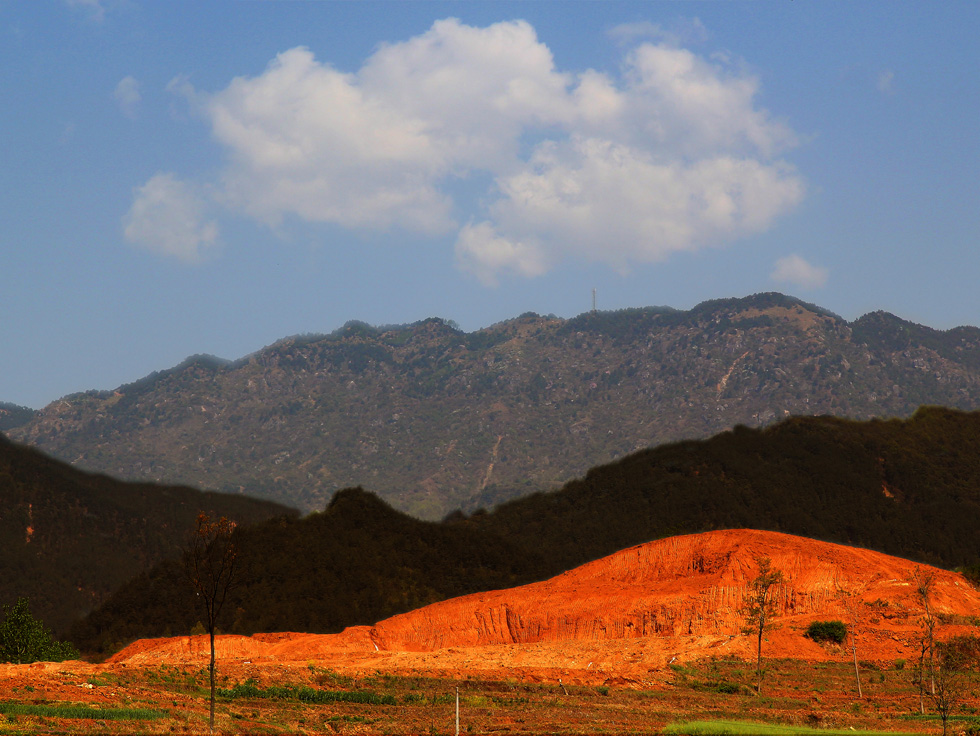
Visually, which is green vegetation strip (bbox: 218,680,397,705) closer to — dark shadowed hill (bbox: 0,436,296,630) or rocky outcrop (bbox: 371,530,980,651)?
rocky outcrop (bbox: 371,530,980,651)

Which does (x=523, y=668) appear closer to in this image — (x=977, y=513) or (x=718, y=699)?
(x=718, y=699)

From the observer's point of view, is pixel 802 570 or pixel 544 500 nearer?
pixel 802 570

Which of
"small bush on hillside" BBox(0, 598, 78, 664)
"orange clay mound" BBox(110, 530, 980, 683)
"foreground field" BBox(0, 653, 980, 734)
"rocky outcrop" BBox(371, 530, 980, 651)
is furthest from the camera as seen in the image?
"rocky outcrop" BBox(371, 530, 980, 651)

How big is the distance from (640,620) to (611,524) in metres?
41.6

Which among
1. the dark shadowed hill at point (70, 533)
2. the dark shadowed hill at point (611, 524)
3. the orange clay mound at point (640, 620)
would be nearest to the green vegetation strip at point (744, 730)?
the orange clay mound at point (640, 620)

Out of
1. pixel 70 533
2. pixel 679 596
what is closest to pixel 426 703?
pixel 679 596

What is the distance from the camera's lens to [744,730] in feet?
102

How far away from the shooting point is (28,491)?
137m

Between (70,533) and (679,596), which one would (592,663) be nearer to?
(679,596)

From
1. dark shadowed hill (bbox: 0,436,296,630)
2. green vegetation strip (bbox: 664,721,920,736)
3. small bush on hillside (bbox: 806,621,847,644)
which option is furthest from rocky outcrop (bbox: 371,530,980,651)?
dark shadowed hill (bbox: 0,436,296,630)

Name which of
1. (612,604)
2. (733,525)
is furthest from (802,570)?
(733,525)

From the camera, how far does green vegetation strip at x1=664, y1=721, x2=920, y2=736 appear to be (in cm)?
3042

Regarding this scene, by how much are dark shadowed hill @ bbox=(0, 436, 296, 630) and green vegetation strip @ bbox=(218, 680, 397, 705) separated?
262 ft

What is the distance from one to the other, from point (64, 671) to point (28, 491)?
114m
